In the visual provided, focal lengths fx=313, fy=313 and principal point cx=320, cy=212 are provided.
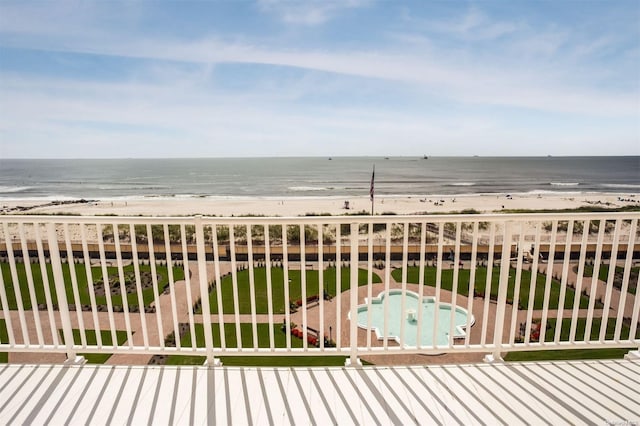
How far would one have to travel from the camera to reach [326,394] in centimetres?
192

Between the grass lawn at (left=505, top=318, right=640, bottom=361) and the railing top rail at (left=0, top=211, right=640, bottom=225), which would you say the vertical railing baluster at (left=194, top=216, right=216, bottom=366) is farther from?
the grass lawn at (left=505, top=318, right=640, bottom=361)

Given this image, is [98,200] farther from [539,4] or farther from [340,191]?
[539,4]

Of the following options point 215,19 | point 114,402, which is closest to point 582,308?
point 114,402

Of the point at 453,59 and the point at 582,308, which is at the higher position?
the point at 453,59

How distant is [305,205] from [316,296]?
18324 mm

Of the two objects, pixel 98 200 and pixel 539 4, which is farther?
pixel 98 200

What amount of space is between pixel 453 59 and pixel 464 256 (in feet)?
26.7

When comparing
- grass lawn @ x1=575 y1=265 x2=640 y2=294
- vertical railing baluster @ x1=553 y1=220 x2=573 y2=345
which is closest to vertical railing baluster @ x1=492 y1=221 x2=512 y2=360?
vertical railing baluster @ x1=553 y1=220 x2=573 y2=345

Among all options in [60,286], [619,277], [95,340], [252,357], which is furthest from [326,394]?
[619,277]

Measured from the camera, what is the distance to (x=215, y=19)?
7070 mm

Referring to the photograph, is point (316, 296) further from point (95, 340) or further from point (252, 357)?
point (95, 340)

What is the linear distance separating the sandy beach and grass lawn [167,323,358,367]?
16236 millimetres

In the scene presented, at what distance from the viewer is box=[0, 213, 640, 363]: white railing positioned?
205cm

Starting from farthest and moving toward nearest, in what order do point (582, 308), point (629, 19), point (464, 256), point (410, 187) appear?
point (410, 187)
point (464, 256)
point (582, 308)
point (629, 19)
